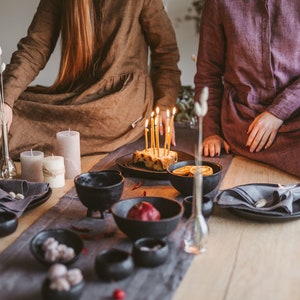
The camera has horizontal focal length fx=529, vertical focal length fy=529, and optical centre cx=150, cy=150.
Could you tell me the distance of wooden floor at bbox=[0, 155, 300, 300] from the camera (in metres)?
1.32

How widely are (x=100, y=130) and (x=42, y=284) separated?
142 centimetres

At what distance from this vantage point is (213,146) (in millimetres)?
2535

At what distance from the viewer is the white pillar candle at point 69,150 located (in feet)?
7.14

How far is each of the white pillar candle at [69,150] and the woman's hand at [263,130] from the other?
31.2 inches

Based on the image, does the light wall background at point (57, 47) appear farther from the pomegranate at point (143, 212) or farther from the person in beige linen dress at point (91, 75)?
the pomegranate at point (143, 212)

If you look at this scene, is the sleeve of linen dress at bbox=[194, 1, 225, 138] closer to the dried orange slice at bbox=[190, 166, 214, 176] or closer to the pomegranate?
the dried orange slice at bbox=[190, 166, 214, 176]

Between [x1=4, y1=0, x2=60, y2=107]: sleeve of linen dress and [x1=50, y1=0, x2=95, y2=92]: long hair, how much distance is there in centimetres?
11

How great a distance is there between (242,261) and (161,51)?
1.52 m

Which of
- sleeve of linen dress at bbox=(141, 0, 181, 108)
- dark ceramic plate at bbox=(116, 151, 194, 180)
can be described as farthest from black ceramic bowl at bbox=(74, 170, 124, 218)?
sleeve of linen dress at bbox=(141, 0, 181, 108)

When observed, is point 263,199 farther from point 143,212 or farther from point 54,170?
point 54,170

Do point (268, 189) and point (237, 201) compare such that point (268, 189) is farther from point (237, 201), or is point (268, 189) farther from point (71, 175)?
point (71, 175)

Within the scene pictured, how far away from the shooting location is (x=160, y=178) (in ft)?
6.99

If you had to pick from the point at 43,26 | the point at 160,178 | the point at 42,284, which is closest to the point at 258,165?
the point at 160,178

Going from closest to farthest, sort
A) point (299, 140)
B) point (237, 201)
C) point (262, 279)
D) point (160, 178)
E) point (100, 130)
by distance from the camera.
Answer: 1. point (262, 279)
2. point (237, 201)
3. point (160, 178)
4. point (299, 140)
5. point (100, 130)
